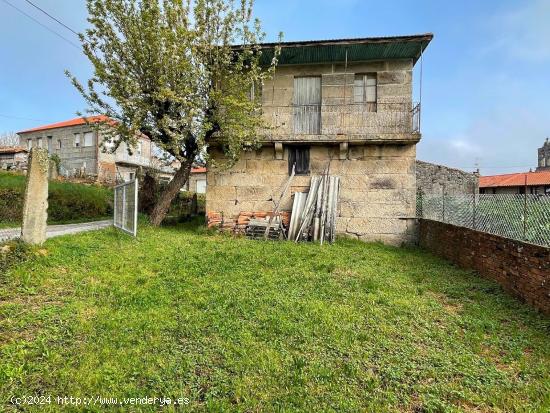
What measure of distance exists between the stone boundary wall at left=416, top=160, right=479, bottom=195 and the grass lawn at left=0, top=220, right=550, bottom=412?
933cm

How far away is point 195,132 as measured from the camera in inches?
391

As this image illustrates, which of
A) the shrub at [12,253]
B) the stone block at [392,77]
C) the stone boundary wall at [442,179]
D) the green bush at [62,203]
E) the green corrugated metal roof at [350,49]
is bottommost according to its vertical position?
the shrub at [12,253]

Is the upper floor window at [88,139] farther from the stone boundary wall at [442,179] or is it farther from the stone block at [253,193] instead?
the stone boundary wall at [442,179]

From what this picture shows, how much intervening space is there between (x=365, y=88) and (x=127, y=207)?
851 cm

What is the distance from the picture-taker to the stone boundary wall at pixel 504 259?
4590mm

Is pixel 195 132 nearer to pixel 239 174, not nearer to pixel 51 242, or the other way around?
pixel 239 174

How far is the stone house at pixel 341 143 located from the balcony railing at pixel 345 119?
3cm

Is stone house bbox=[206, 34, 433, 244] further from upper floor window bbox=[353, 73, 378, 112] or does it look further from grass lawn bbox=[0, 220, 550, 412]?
grass lawn bbox=[0, 220, 550, 412]

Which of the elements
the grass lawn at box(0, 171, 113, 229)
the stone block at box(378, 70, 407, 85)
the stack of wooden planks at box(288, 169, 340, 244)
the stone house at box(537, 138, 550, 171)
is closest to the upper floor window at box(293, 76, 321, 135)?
the stack of wooden planks at box(288, 169, 340, 244)

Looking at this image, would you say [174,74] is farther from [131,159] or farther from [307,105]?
[131,159]

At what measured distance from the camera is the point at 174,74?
29.5 ft

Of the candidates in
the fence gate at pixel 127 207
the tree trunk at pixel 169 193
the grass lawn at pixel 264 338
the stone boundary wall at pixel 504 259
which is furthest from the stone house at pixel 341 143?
the grass lawn at pixel 264 338

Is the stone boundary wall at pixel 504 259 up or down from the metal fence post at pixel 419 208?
down

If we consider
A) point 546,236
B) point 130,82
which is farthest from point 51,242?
point 546,236
